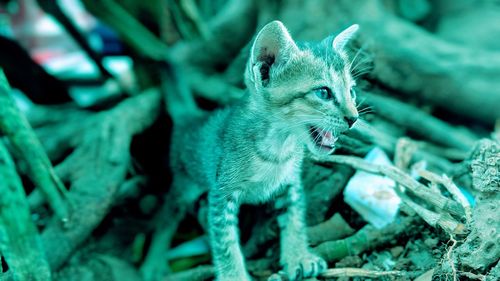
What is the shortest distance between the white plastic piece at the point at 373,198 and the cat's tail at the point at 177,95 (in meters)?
1.22

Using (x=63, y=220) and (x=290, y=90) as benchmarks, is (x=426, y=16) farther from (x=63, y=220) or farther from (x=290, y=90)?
(x=63, y=220)

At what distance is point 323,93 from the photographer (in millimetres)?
2053


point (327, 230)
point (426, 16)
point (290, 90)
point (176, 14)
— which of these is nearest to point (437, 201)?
point (327, 230)

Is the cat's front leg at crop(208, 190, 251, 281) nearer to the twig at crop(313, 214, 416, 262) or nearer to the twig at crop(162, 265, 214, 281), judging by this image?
the twig at crop(162, 265, 214, 281)

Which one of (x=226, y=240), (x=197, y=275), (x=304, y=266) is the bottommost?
(x=197, y=275)

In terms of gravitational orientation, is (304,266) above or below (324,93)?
below

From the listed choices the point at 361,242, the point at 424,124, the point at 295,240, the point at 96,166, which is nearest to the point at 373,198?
the point at 361,242

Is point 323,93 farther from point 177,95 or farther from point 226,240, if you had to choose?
point 177,95

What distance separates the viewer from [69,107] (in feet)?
14.8

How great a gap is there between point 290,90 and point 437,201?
0.85 metres

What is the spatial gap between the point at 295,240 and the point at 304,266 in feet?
0.52

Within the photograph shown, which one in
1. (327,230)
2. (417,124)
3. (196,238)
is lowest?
(196,238)

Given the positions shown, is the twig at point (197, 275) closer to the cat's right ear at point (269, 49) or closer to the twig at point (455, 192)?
the cat's right ear at point (269, 49)

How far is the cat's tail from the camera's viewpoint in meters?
3.49
